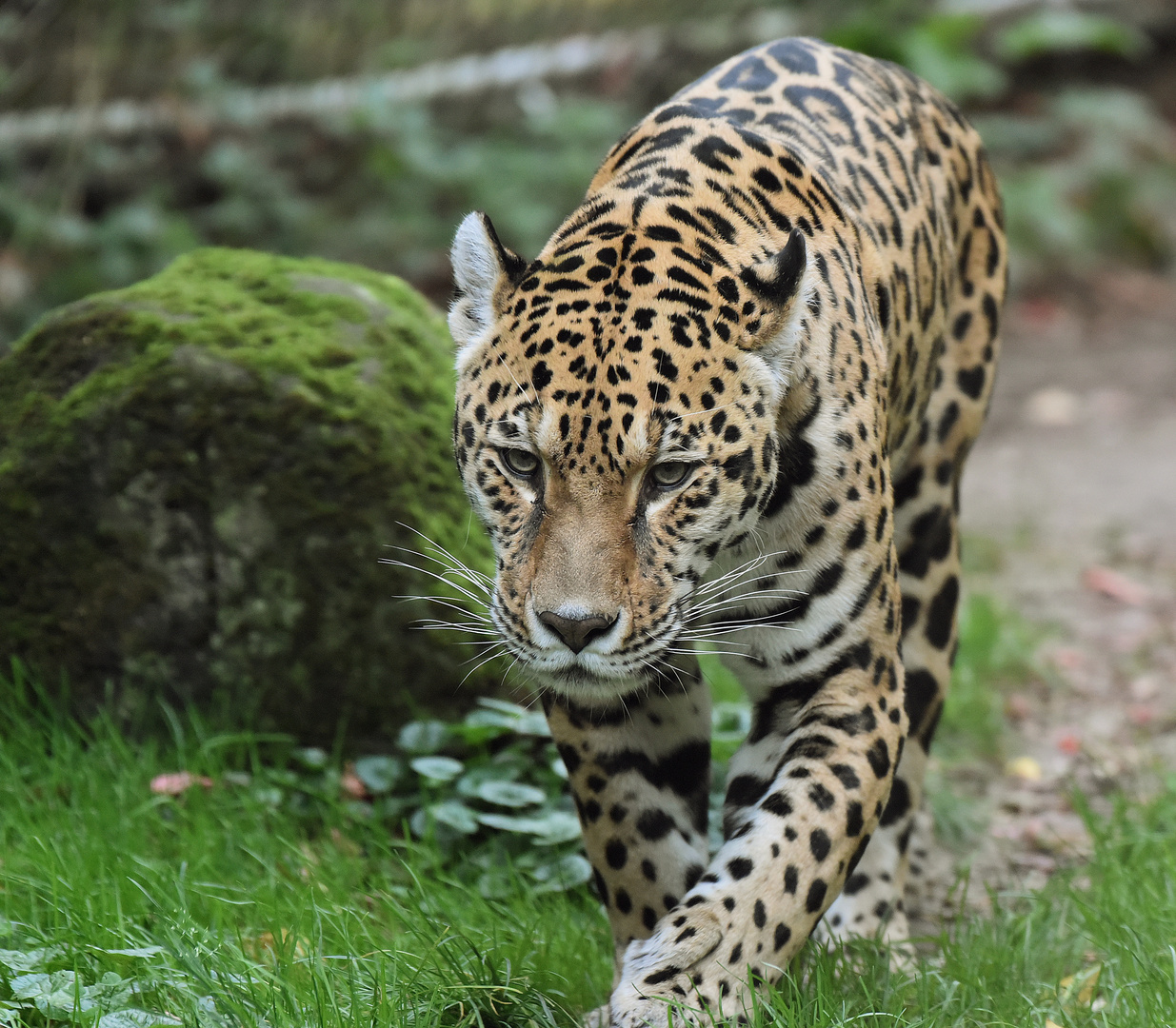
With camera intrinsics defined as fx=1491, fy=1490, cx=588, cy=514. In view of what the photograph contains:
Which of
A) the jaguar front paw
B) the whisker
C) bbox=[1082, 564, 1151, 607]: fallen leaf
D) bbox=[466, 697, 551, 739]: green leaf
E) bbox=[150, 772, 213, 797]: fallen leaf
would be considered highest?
the whisker

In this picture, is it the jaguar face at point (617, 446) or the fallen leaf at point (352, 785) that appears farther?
the fallen leaf at point (352, 785)

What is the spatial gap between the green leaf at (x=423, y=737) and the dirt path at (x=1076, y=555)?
1996 mm

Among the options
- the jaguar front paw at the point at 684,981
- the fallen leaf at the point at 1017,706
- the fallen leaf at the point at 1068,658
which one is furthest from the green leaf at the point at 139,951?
the fallen leaf at the point at 1068,658

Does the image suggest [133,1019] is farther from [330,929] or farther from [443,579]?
[443,579]

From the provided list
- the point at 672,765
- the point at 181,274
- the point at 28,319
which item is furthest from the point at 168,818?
the point at 28,319

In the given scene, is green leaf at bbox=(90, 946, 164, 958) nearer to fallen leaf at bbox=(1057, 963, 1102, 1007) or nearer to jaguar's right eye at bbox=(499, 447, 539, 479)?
jaguar's right eye at bbox=(499, 447, 539, 479)

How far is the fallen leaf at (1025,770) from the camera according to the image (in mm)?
6922

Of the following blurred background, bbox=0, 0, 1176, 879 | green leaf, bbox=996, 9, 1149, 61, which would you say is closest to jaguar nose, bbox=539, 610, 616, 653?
blurred background, bbox=0, 0, 1176, 879

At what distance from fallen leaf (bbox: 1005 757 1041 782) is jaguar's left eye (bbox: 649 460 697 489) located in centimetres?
386

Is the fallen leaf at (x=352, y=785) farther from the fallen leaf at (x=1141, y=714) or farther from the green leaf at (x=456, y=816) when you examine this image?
the fallen leaf at (x=1141, y=714)

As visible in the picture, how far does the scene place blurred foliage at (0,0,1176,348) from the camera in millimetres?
10766

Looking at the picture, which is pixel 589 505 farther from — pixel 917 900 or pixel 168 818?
pixel 917 900

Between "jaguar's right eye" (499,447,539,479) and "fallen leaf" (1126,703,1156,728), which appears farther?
"fallen leaf" (1126,703,1156,728)

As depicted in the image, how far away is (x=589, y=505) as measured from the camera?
3.68 meters
